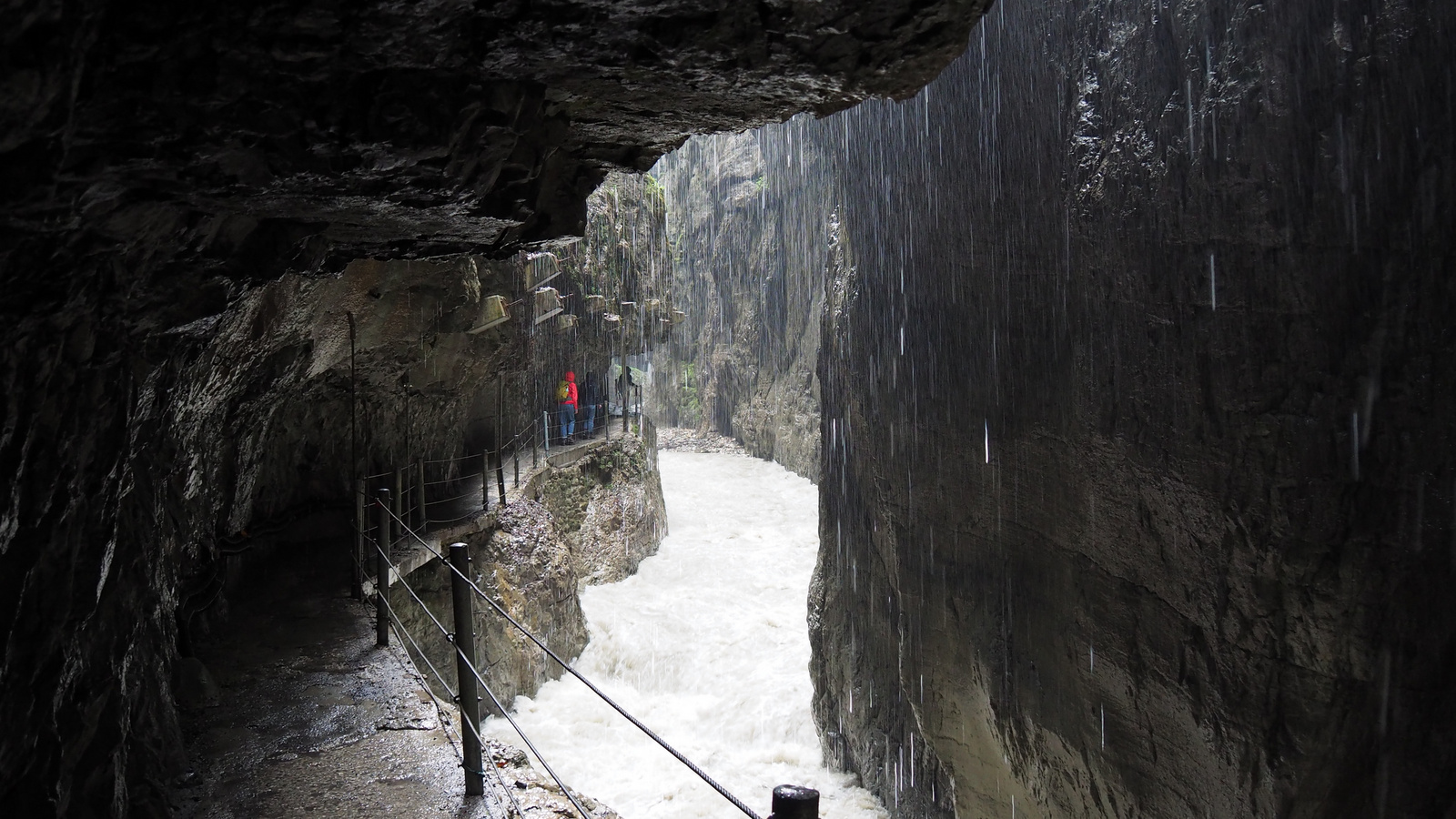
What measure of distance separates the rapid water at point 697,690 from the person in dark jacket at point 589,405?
135 inches

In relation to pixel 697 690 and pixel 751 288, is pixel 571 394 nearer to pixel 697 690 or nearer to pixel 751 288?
pixel 697 690

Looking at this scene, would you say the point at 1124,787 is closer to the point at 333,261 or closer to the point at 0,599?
the point at 333,261

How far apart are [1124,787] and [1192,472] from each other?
7.43 feet

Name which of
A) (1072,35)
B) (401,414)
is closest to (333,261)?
(1072,35)

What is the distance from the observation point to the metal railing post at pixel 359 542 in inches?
262

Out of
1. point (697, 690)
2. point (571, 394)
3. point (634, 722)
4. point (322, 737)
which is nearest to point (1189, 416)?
point (634, 722)

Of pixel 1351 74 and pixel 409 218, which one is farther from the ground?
pixel 1351 74

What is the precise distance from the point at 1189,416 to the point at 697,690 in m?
10.4

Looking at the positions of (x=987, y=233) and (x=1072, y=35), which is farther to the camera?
(x=987, y=233)

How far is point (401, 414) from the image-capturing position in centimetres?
1098

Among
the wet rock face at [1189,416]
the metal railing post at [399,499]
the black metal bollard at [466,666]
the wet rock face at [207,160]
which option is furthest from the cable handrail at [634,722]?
the wet rock face at [1189,416]

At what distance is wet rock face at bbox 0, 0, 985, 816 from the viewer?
6.31 ft

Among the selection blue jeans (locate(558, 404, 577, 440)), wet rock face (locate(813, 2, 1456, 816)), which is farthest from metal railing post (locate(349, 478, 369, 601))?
blue jeans (locate(558, 404, 577, 440))

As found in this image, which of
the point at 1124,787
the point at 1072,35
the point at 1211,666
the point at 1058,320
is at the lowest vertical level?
the point at 1124,787
